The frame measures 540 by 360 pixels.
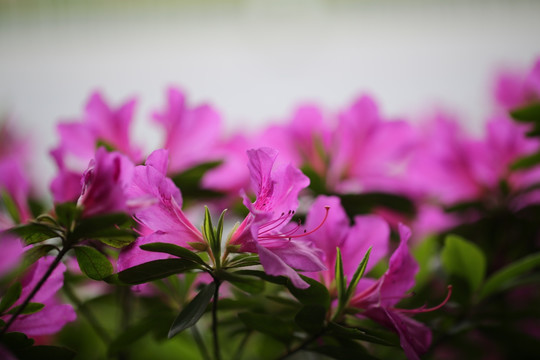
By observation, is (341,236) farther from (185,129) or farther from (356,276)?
(185,129)

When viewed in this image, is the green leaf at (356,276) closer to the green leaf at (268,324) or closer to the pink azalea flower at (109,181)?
the green leaf at (268,324)

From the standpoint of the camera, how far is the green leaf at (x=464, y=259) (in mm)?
607

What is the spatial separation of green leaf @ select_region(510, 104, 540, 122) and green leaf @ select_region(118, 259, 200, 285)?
0.50m

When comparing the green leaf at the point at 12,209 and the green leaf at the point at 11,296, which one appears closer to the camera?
the green leaf at the point at 11,296

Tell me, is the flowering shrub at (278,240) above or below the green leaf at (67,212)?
below


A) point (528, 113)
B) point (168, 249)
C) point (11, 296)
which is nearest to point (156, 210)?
point (168, 249)

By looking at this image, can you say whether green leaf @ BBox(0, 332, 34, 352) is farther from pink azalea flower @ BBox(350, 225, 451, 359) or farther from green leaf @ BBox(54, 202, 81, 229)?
pink azalea flower @ BBox(350, 225, 451, 359)

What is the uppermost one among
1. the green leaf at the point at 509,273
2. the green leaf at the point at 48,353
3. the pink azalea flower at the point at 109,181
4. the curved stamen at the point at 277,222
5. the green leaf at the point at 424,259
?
the pink azalea flower at the point at 109,181

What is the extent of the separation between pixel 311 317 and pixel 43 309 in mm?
257

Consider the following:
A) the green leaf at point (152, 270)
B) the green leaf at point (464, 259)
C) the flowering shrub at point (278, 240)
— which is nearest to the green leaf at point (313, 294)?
the flowering shrub at point (278, 240)

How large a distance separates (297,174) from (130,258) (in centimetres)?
17

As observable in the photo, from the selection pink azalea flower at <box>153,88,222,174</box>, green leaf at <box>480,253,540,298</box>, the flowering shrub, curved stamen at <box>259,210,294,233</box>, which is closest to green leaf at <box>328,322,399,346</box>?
the flowering shrub

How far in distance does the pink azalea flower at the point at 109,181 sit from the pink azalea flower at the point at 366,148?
18.0 inches

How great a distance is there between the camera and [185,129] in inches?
28.1
